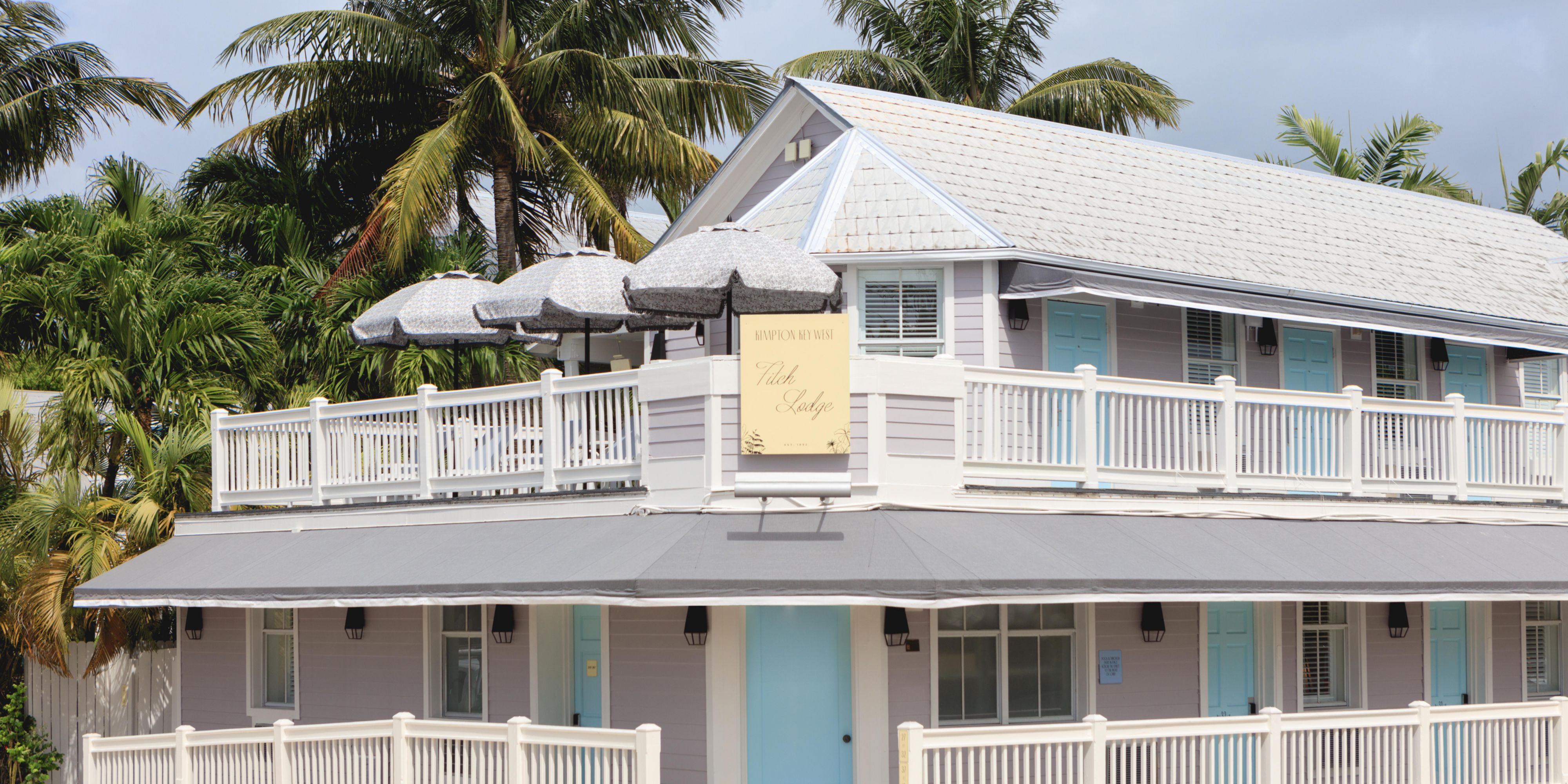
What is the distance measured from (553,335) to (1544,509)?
1096cm

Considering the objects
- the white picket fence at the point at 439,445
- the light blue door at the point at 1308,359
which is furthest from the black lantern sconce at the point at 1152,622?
the white picket fence at the point at 439,445

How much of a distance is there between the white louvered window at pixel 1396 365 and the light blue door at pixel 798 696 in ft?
30.5

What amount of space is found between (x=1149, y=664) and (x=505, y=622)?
6070 mm

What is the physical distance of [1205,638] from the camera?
15164 millimetres

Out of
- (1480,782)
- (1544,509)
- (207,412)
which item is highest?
Result: (207,412)

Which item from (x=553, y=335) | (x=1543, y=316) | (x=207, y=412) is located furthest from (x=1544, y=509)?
(x=207, y=412)

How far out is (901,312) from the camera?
16.4 meters

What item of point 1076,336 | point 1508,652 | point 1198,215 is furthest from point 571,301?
point 1508,652

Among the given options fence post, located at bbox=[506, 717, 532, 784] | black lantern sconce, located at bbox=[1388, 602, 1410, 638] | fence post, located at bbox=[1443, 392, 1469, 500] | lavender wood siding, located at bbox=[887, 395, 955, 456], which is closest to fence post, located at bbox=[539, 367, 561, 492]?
fence post, located at bbox=[506, 717, 532, 784]

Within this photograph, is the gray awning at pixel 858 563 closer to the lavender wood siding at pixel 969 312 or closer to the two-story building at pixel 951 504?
the two-story building at pixel 951 504

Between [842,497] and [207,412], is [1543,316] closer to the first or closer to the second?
[842,497]

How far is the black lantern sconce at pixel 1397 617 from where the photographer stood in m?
16.3

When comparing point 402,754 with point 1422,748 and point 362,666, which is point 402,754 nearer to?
point 362,666

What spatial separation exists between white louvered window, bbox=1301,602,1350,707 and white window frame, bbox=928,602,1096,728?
9.57 ft
